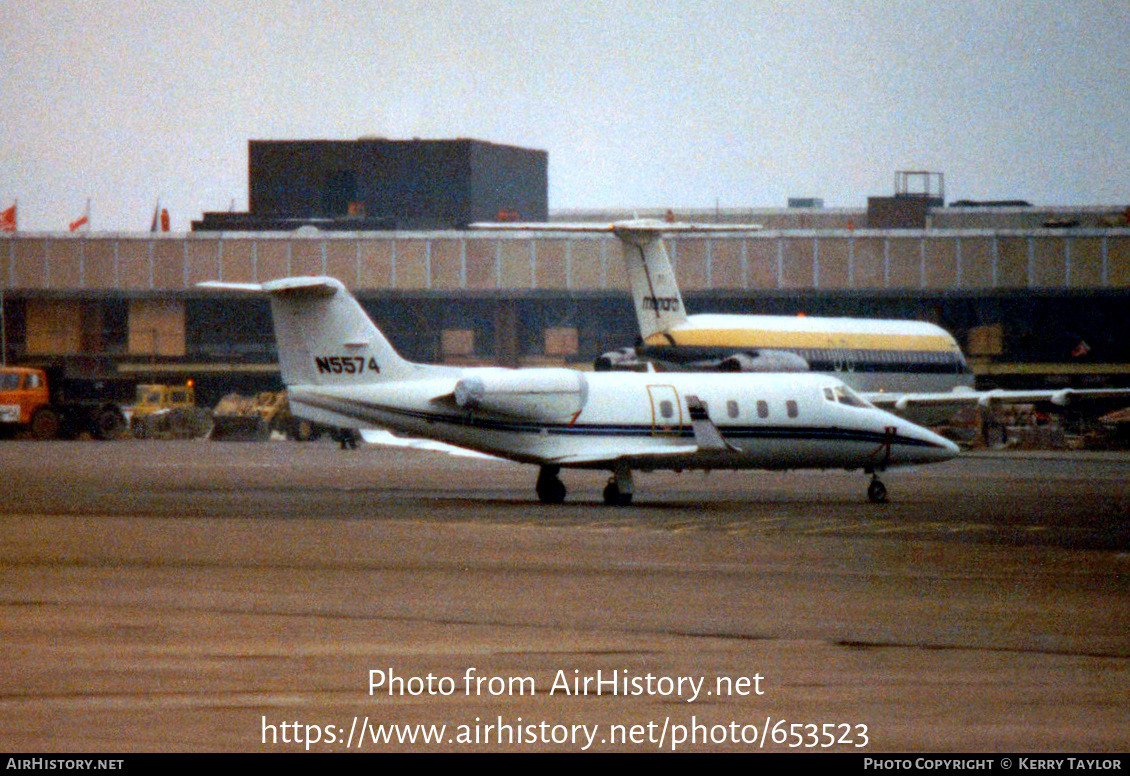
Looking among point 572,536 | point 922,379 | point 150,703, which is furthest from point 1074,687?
point 922,379

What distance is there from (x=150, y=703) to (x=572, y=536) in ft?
43.9

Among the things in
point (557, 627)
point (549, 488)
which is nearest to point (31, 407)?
point (549, 488)

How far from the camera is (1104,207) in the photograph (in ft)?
361

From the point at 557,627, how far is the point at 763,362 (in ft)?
130

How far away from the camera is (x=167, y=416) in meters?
67.5

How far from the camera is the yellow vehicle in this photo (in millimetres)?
67312

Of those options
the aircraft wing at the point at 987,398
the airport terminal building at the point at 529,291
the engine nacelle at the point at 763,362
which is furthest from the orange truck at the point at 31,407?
the aircraft wing at the point at 987,398

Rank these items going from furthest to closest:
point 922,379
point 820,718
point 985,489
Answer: point 922,379 → point 985,489 → point 820,718

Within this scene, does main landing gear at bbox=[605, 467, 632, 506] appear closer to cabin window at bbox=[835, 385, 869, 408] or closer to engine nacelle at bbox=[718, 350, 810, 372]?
cabin window at bbox=[835, 385, 869, 408]

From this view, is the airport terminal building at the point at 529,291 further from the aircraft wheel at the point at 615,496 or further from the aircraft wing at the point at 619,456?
the aircraft wing at the point at 619,456

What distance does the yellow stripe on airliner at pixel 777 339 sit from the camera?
5459 centimetres

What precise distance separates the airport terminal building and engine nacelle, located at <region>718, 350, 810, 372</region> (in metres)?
31.8

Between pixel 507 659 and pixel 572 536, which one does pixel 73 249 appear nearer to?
pixel 572 536

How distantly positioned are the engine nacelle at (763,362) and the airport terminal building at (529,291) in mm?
31771
